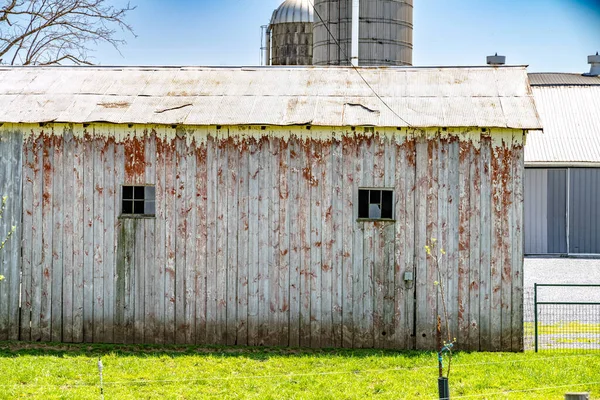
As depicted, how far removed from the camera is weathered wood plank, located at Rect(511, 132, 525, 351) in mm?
13023

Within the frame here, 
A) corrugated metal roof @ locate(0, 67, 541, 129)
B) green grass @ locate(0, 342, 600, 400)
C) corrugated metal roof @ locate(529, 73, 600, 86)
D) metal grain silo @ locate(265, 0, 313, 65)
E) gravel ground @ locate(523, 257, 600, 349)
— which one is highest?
metal grain silo @ locate(265, 0, 313, 65)

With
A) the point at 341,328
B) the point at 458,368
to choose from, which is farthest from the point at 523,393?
the point at 341,328

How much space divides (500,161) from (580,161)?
47.0ft

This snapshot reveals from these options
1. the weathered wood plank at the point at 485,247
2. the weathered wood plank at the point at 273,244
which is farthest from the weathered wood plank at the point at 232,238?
the weathered wood plank at the point at 485,247

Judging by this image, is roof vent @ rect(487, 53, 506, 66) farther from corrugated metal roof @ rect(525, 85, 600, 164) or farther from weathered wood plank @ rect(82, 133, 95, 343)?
weathered wood plank @ rect(82, 133, 95, 343)

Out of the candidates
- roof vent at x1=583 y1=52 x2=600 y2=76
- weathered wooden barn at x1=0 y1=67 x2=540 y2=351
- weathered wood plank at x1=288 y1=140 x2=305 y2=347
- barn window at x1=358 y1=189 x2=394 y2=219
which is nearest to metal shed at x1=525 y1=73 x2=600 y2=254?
roof vent at x1=583 y1=52 x2=600 y2=76

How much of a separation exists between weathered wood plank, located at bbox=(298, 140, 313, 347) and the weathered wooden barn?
0.02 metres

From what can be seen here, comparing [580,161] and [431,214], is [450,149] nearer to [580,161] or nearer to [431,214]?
[431,214]

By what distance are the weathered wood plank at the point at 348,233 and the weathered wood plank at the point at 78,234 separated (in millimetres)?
3957

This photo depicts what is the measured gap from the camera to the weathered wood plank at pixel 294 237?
13.3m

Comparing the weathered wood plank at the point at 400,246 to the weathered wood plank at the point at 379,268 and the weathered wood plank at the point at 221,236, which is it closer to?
the weathered wood plank at the point at 379,268

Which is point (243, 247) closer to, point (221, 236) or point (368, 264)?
point (221, 236)

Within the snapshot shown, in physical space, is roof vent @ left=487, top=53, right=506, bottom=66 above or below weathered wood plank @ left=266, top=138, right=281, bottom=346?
above

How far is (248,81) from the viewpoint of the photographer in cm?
1487
